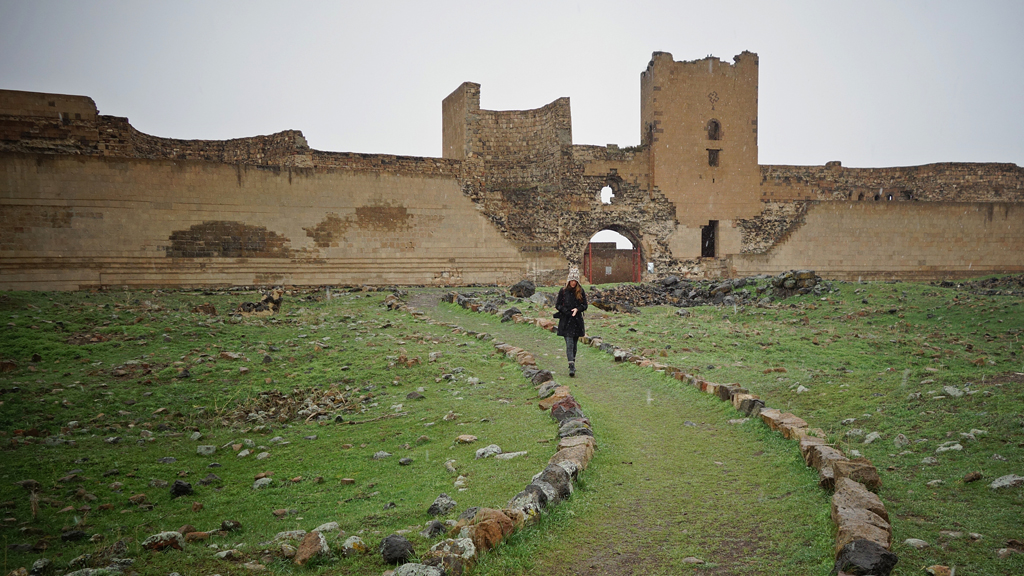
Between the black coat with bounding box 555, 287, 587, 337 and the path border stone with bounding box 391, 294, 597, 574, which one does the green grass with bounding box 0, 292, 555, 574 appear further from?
the black coat with bounding box 555, 287, 587, 337

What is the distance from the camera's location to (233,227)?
20422mm

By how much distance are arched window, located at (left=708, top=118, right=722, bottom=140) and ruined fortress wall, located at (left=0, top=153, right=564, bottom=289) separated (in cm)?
1092

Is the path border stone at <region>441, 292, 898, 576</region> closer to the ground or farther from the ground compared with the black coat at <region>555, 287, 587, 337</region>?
closer to the ground

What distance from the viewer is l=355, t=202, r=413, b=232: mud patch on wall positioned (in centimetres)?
2220

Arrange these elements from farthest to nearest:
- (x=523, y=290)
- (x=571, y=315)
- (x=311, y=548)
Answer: (x=523, y=290)
(x=571, y=315)
(x=311, y=548)

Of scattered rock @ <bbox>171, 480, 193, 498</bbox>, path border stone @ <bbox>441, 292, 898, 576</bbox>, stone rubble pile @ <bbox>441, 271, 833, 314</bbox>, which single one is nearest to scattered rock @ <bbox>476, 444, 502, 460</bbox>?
scattered rock @ <bbox>171, 480, 193, 498</bbox>

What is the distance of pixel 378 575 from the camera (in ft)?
10.9

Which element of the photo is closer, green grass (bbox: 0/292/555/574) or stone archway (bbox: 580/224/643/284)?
green grass (bbox: 0/292/555/574)

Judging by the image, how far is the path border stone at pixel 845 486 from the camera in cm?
314

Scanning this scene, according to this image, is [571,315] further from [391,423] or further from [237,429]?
[237,429]

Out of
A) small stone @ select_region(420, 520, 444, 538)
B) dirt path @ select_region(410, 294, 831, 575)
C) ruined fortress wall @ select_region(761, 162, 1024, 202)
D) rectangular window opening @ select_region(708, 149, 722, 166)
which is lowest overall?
dirt path @ select_region(410, 294, 831, 575)

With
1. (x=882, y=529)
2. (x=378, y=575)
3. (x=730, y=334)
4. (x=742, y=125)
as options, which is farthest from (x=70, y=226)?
(x=742, y=125)

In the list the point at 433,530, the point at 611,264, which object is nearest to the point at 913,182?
the point at 611,264

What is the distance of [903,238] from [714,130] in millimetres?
9686
